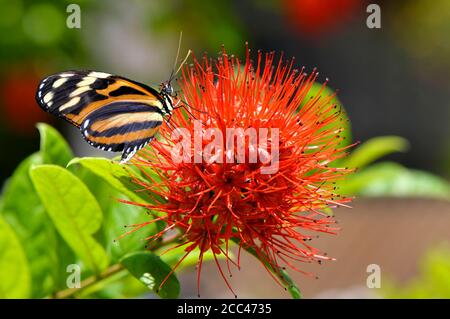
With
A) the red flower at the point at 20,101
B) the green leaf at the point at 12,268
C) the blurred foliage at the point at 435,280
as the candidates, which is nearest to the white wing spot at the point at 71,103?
the green leaf at the point at 12,268

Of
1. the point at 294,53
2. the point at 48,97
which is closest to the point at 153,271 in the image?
the point at 48,97

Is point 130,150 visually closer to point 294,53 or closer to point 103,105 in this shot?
point 103,105

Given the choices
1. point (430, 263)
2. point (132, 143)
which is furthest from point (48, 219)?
point (430, 263)

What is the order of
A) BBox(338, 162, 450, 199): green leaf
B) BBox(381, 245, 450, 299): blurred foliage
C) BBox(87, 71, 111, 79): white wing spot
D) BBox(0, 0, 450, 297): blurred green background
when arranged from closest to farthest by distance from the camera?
1. BBox(87, 71, 111, 79): white wing spot
2. BBox(338, 162, 450, 199): green leaf
3. BBox(381, 245, 450, 299): blurred foliage
4. BBox(0, 0, 450, 297): blurred green background

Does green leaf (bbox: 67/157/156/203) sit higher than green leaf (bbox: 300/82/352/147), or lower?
lower

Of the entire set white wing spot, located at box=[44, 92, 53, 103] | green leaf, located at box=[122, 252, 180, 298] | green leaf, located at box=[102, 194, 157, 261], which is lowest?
green leaf, located at box=[122, 252, 180, 298]

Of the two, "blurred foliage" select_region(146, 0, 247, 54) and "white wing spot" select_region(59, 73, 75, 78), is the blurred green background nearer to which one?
"blurred foliage" select_region(146, 0, 247, 54)

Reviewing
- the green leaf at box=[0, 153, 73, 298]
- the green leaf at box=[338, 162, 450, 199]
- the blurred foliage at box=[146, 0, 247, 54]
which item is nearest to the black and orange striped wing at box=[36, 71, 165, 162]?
the green leaf at box=[0, 153, 73, 298]

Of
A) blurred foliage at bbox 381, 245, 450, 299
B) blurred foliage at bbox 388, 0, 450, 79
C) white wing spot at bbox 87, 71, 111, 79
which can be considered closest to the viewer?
white wing spot at bbox 87, 71, 111, 79
